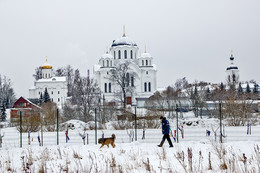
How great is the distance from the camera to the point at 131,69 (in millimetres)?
54188

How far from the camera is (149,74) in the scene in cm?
5547

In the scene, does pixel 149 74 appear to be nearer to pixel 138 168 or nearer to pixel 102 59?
pixel 102 59

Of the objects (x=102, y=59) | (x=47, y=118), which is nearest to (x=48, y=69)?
(x=102, y=59)

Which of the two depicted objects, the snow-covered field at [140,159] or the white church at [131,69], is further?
the white church at [131,69]

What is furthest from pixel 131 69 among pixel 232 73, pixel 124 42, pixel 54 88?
pixel 232 73

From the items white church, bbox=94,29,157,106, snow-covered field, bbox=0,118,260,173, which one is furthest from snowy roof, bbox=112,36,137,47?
snow-covered field, bbox=0,118,260,173

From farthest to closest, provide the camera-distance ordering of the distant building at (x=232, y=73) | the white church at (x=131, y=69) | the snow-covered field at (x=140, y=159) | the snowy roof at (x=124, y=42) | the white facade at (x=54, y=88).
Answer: the distant building at (x=232, y=73), the white facade at (x=54, y=88), the snowy roof at (x=124, y=42), the white church at (x=131, y=69), the snow-covered field at (x=140, y=159)

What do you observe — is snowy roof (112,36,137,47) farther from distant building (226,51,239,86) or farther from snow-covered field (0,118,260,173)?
snow-covered field (0,118,260,173)

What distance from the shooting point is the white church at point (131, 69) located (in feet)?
177

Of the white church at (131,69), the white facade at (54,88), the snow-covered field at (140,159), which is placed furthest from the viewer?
the white facade at (54,88)

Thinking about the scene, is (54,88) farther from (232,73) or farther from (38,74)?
(232,73)

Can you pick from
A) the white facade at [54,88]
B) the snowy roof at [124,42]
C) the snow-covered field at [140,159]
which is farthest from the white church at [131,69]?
the snow-covered field at [140,159]

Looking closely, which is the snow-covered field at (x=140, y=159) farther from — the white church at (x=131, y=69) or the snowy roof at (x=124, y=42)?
the snowy roof at (x=124, y=42)

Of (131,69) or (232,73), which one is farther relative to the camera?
(232,73)
